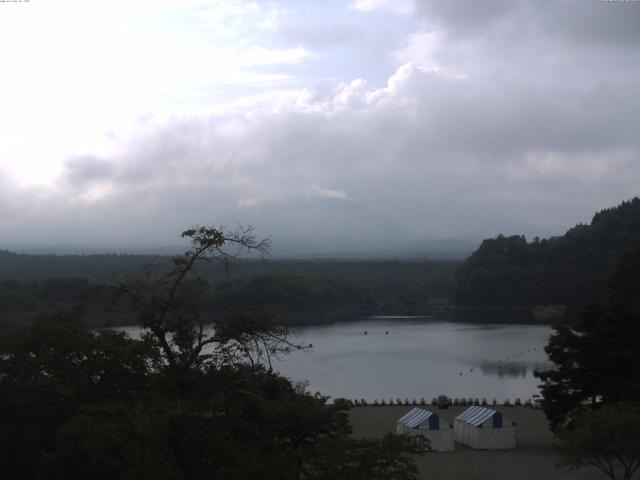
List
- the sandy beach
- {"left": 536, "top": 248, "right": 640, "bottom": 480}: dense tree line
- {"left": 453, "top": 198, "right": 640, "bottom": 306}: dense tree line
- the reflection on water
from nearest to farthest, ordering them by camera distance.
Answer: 1. the sandy beach
2. {"left": 536, "top": 248, "right": 640, "bottom": 480}: dense tree line
3. the reflection on water
4. {"left": 453, "top": 198, "right": 640, "bottom": 306}: dense tree line

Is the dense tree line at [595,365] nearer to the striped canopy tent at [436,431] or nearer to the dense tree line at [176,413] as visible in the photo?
the striped canopy tent at [436,431]

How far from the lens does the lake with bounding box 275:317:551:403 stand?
26.6 metres

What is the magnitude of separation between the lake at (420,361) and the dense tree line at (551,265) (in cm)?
1291

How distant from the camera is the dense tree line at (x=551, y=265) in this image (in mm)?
60500

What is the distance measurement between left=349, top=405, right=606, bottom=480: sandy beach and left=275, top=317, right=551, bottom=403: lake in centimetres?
639

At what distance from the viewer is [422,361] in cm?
3394

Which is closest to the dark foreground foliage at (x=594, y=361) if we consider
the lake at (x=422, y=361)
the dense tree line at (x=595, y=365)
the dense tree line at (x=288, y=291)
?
the dense tree line at (x=595, y=365)

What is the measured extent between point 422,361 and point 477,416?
1810 cm

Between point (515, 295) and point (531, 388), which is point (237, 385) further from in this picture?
point (515, 295)

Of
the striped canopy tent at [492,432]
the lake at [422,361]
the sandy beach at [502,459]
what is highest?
the striped canopy tent at [492,432]

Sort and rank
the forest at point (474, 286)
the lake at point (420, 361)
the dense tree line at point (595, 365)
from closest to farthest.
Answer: the dense tree line at point (595, 365) → the lake at point (420, 361) → the forest at point (474, 286)

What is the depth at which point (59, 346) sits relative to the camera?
10.5 m

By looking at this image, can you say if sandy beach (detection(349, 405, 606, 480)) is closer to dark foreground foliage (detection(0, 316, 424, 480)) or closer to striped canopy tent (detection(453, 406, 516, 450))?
striped canopy tent (detection(453, 406, 516, 450))

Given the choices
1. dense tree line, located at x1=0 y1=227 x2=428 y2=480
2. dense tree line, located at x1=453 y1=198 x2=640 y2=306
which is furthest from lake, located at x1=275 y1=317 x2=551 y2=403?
dense tree line, located at x1=0 y1=227 x2=428 y2=480
